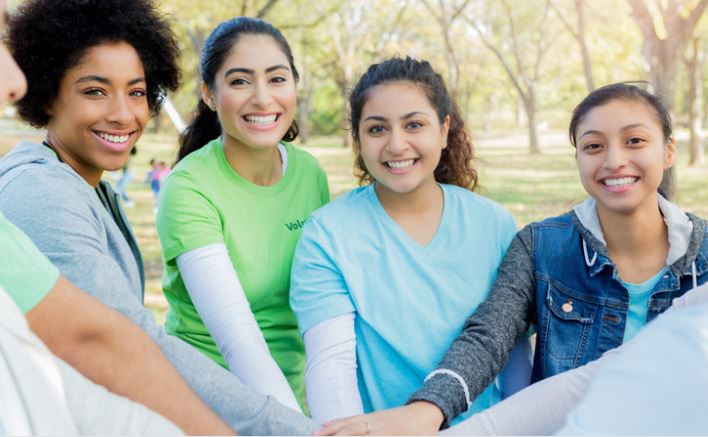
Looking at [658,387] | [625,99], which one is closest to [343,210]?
[625,99]

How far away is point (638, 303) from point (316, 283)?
3.39ft

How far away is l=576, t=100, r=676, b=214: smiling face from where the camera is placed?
7.82 ft

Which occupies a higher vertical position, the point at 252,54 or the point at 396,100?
the point at 252,54

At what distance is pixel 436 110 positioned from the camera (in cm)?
274

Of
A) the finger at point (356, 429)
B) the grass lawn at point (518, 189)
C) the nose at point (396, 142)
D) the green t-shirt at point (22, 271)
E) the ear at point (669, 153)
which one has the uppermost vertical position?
→ the nose at point (396, 142)

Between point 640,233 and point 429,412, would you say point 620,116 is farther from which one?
point 429,412

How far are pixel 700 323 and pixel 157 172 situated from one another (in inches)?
474

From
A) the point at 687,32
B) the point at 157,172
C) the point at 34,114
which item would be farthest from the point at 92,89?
the point at 157,172

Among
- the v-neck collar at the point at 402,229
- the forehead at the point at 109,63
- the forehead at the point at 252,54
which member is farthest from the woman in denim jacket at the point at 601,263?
the forehead at the point at 109,63

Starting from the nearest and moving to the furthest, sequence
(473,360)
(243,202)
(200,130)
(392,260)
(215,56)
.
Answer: (473,360) < (392,260) < (243,202) < (215,56) < (200,130)

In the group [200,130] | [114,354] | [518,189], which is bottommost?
[518,189]

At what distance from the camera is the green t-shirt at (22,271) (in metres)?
1.43

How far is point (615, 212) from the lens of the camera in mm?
2449

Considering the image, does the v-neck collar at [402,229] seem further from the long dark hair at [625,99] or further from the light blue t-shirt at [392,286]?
Answer: the long dark hair at [625,99]
